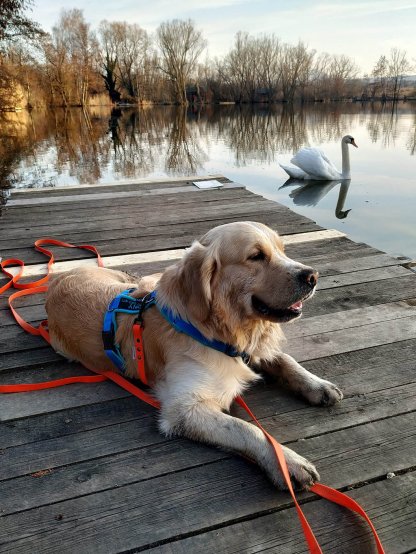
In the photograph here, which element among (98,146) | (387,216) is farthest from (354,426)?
(98,146)

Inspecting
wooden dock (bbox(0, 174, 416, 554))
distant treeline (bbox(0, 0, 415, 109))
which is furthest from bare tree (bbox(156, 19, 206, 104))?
wooden dock (bbox(0, 174, 416, 554))

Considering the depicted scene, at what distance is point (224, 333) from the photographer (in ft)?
8.43

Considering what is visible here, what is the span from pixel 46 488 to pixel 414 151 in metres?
19.7

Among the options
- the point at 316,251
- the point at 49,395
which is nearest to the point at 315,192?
the point at 316,251

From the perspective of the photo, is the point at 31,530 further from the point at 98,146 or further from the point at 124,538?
the point at 98,146

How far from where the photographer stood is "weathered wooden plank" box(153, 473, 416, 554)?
5.92 feet

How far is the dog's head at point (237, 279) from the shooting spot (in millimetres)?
2439

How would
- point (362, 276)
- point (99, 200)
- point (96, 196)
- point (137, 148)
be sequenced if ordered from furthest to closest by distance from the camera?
point (137, 148)
point (96, 196)
point (99, 200)
point (362, 276)

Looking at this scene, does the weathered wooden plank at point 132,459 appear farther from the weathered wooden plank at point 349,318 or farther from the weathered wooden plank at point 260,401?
the weathered wooden plank at point 349,318

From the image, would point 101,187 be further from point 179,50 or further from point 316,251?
point 179,50

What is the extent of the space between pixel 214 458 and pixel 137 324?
987 millimetres

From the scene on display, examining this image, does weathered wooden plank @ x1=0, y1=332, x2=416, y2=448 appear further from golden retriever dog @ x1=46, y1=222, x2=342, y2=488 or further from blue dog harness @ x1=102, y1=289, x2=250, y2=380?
blue dog harness @ x1=102, y1=289, x2=250, y2=380

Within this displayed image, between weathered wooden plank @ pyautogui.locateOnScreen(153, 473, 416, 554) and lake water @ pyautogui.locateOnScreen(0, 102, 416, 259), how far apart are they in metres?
7.04

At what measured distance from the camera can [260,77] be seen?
2525 inches
